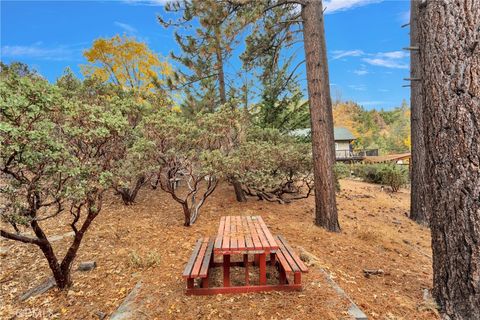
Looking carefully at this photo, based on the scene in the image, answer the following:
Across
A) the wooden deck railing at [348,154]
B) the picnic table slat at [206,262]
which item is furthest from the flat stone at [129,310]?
the wooden deck railing at [348,154]

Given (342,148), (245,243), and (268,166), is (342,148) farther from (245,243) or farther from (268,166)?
(245,243)

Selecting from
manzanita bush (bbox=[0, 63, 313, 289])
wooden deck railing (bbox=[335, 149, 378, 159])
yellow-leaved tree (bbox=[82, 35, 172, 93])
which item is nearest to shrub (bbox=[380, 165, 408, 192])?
manzanita bush (bbox=[0, 63, 313, 289])

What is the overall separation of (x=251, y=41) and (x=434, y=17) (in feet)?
15.4

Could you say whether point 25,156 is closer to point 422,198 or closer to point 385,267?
point 385,267

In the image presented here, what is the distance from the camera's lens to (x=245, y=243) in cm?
287

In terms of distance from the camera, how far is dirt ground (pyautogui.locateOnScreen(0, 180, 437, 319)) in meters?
2.64

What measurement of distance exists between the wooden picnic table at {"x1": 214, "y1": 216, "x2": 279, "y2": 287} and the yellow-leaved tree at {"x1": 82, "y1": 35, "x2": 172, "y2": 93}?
48.8 feet

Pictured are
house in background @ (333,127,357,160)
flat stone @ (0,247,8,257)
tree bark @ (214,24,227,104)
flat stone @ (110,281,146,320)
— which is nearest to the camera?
flat stone @ (110,281,146,320)

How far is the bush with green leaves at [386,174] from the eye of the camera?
38.3 ft

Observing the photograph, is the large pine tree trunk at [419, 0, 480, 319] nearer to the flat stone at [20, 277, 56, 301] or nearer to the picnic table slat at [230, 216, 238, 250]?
the picnic table slat at [230, 216, 238, 250]

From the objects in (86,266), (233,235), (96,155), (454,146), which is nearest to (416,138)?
(454,146)

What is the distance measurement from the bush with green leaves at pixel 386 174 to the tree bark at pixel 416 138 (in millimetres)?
5044

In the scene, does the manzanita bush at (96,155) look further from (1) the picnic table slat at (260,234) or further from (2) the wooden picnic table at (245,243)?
(1) the picnic table slat at (260,234)

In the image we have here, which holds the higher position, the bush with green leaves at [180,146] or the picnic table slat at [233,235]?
the bush with green leaves at [180,146]
